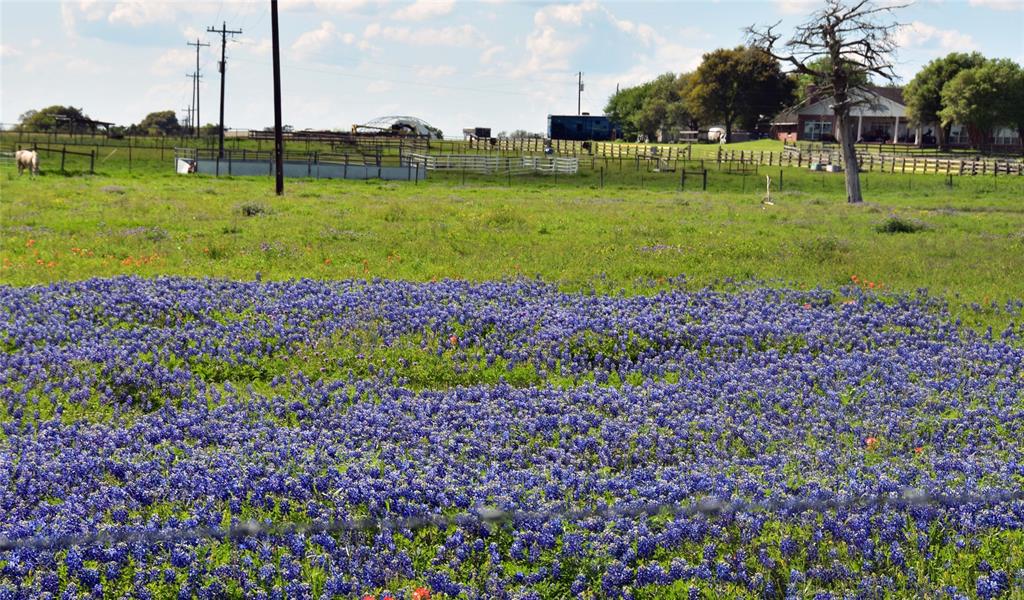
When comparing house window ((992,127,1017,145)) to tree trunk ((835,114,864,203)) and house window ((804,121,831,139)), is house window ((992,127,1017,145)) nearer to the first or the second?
house window ((804,121,831,139))

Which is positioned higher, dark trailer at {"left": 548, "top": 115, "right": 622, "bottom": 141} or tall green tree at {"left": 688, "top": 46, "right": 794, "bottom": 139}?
tall green tree at {"left": 688, "top": 46, "right": 794, "bottom": 139}

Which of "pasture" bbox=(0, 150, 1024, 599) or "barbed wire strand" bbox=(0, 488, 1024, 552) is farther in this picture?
"barbed wire strand" bbox=(0, 488, 1024, 552)

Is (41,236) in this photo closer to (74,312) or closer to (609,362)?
(74,312)

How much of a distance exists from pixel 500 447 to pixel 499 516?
1541 millimetres

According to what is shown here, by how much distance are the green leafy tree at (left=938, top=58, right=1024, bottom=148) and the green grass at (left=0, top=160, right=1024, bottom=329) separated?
210ft

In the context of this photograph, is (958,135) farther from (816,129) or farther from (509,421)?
(509,421)

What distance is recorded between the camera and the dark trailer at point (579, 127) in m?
122

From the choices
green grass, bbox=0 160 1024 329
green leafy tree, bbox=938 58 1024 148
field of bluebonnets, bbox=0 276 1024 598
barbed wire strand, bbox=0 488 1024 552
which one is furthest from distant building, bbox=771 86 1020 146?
barbed wire strand, bbox=0 488 1024 552

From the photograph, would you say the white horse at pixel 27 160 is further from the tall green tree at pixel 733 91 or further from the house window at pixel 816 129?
the house window at pixel 816 129

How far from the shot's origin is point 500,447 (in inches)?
314

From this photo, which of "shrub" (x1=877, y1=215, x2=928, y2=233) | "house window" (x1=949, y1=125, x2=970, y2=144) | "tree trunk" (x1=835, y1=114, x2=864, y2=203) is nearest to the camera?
"shrub" (x1=877, y1=215, x2=928, y2=233)

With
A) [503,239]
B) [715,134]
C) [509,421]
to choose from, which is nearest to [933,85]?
[715,134]

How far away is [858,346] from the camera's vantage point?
11.7 meters

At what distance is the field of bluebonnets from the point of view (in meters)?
5.93
